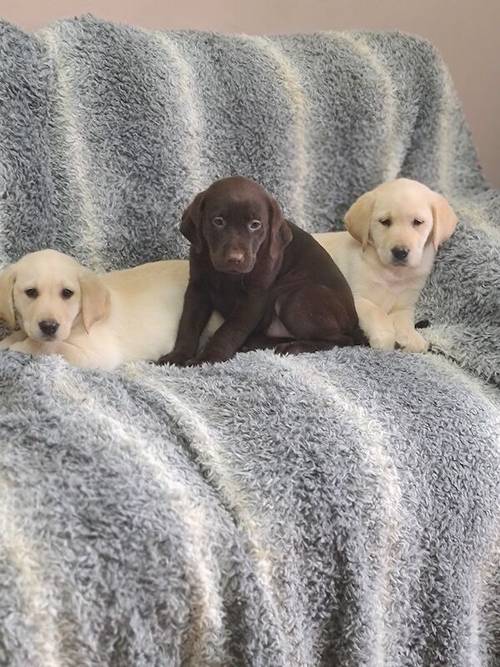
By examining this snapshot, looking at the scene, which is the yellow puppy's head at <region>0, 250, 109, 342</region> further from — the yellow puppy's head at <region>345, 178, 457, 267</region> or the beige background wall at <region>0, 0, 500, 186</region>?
the beige background wall at <region>0, 0, 500, 186</region>

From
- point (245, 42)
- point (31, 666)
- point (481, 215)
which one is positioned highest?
point (245, 42)

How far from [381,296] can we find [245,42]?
755 mm

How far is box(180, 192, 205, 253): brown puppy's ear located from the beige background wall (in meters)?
0.79

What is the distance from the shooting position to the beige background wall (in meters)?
2.38

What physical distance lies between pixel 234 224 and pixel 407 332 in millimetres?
477

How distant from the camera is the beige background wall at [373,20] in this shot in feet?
7.80

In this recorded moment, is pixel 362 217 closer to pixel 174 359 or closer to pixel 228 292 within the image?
pixel 228 292

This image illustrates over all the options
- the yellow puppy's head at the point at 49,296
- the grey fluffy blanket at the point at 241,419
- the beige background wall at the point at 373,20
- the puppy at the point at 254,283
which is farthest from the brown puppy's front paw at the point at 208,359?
the beige background wall at the point at 373,20

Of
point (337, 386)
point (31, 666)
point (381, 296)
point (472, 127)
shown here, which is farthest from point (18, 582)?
point (472, 127)

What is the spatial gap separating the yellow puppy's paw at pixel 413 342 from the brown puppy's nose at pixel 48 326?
0.76 metres

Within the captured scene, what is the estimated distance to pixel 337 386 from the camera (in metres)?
1.63

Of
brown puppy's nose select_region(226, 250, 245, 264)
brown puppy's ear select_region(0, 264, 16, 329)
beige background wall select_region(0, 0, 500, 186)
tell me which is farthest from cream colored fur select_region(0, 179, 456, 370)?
beige background wall select_region(0, 0, 500, 186)

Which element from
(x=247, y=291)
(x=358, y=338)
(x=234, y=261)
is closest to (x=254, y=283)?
(x=247, y=291)

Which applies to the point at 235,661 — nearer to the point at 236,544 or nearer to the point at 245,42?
the point at 236,544
